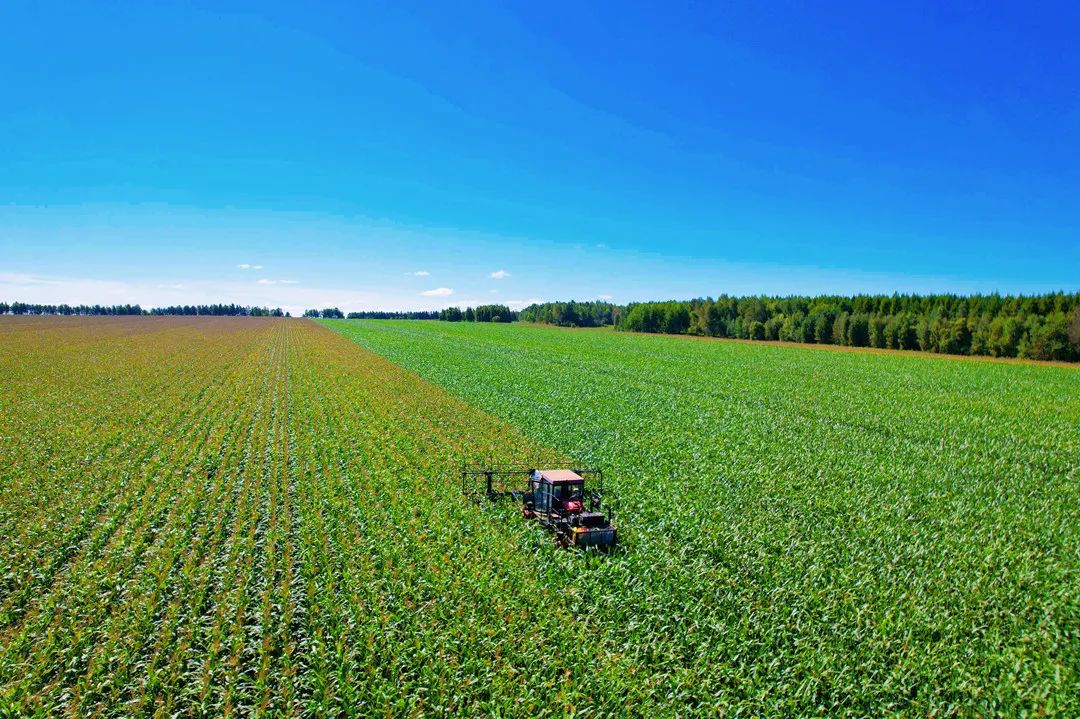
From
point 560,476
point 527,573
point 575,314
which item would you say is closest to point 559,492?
point 560,476

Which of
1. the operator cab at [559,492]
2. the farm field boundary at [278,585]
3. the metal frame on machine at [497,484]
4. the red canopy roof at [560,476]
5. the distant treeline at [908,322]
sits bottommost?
the farm field boundary at [278,585]

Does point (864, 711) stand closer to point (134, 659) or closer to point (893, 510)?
point (893, 510)

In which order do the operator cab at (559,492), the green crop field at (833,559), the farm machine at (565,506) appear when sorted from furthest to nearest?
1. the operator cab at (559,492)
2. the farm machine at (565,506)
3. the green crop field at (833,559)

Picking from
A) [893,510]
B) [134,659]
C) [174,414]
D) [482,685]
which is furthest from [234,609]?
[174,414]

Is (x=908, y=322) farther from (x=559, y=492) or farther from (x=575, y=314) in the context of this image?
(x=575, y=314)

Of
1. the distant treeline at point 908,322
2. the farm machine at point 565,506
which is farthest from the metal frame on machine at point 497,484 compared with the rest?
the distant treeline at point 908,322

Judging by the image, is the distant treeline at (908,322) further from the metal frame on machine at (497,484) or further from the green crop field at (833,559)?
the metal frame on machine at (497,484)
